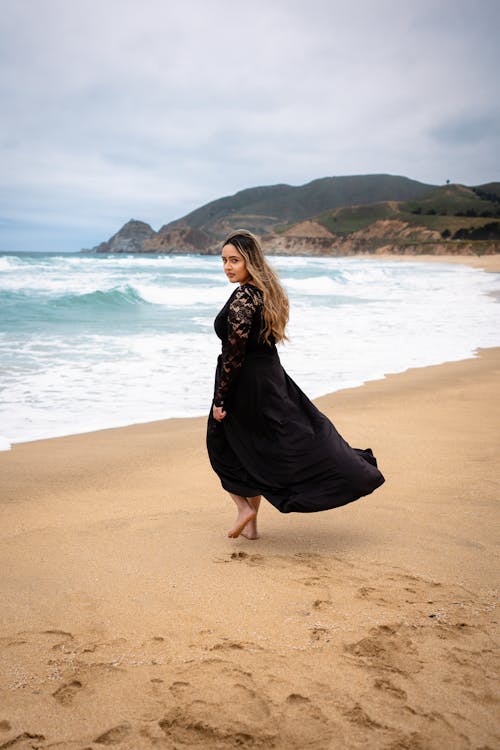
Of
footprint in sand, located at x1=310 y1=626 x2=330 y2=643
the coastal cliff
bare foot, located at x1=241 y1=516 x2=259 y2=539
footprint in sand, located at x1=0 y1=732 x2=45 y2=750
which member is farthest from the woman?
the coastal cliff

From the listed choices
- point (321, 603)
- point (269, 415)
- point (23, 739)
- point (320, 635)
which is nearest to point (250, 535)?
point (269, 415)

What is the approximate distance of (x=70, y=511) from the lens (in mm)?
3971

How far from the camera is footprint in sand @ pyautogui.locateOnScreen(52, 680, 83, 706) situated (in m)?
2.05

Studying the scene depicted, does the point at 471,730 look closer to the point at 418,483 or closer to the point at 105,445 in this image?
the point at 418,483

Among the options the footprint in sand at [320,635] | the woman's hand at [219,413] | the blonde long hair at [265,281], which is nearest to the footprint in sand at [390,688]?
the footprint in sand at [320,635]

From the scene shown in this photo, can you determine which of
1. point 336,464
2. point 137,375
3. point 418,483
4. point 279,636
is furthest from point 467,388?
point 279,636

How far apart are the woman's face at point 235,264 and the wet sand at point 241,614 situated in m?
1.55

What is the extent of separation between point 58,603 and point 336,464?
5.10 feet

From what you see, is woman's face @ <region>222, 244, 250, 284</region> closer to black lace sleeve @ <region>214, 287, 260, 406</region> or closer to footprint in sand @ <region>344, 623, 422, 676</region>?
black lace sleeve @ <region>214, 287, 260, 406</region>

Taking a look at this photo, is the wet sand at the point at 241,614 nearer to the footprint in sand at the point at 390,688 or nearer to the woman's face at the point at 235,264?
the footprint in sand at the point at 390,688

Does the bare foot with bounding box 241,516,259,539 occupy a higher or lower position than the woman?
lower

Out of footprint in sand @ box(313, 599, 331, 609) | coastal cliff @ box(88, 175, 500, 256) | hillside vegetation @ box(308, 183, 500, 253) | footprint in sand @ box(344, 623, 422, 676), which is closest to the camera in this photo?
footprint in sand @ box(344, 623, 422, 676)

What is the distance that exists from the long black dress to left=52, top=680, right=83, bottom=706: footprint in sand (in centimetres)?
139

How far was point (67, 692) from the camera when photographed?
6.86 ft
